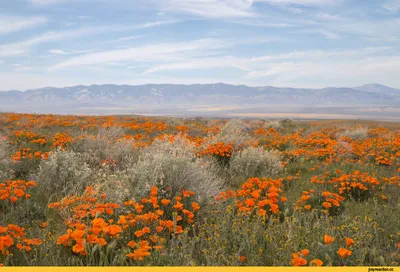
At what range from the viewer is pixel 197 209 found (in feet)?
15.6

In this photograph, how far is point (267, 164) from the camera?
333 inches

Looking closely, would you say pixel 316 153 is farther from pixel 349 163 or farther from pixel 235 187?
pixel 235 187

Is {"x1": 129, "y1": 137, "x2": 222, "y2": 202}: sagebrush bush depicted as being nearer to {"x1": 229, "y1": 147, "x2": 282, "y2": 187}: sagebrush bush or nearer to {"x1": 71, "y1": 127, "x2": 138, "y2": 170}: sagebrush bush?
{"x1": 71, "y1": 127, "x2": 138, "y2": 170}: sagebrush bush

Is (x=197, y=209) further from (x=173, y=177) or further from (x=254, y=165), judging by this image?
(x=254, y=165)

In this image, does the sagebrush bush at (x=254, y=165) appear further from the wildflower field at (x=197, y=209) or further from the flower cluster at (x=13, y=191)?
the flower cluster at (x=13, y=191)

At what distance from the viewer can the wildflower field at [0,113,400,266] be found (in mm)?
3504

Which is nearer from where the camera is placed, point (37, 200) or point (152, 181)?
point (152, 181)

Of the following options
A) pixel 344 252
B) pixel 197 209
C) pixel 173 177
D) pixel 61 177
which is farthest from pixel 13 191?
pixel 344 252

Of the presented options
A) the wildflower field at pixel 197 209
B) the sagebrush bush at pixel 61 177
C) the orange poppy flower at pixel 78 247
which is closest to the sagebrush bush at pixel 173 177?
the wildflower field at pixel 197 209

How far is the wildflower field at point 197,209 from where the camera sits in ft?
11.5

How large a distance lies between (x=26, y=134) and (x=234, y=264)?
9.50 m
